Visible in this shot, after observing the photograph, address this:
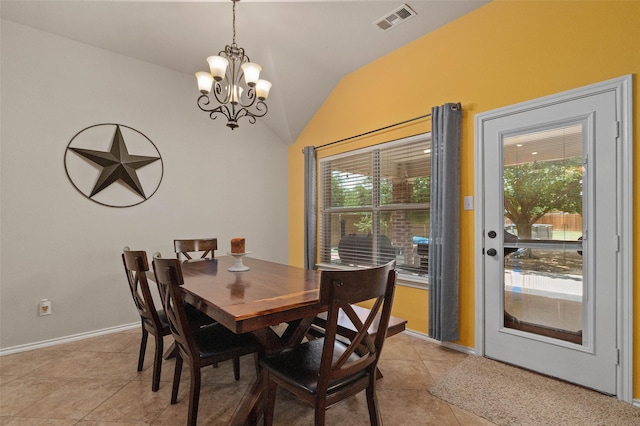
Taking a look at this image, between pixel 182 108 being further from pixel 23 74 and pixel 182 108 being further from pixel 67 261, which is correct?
pixel 67 261

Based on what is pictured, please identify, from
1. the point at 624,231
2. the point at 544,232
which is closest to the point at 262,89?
the point at 544,232

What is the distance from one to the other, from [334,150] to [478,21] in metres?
1.98

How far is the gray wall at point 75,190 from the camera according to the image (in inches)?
105

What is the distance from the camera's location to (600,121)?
199cm

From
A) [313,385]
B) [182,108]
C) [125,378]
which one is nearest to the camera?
[313,385]

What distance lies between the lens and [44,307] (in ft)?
9.07

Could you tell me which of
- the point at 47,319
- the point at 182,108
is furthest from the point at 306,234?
the point at 47,319

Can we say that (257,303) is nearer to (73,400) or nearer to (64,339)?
(73,400)

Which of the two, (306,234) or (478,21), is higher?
(478,21)

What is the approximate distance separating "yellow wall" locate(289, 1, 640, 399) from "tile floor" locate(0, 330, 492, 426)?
2.50ft

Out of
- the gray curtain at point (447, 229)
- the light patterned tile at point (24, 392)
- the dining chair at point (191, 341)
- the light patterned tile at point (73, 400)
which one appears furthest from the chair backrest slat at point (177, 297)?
the gray curtain at point (447, 229)

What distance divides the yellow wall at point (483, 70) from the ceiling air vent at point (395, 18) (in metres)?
0.34

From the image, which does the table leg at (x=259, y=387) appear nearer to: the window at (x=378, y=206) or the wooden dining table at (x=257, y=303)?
the wooden dining table at (x=257, y=303)

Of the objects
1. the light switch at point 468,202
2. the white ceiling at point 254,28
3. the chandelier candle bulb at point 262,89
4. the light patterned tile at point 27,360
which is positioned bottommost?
the light patterned tile at point 27,360
